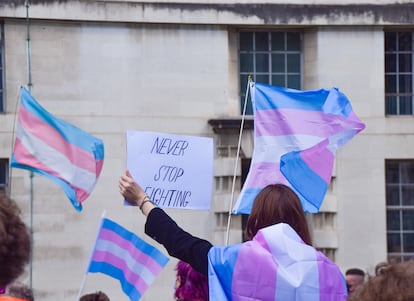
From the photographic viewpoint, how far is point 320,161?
1011 cm

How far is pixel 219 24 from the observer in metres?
17.5

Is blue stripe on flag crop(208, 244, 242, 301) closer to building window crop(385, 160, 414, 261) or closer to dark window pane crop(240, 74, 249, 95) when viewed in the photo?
dark window pane crop(240, 74, 249, 95)

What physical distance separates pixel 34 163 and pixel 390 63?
672 cm

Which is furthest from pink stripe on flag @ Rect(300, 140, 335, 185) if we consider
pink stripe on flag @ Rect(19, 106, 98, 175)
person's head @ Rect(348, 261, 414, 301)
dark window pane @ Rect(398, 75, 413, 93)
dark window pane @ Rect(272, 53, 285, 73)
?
dark window pane @ Rect(398, 75, 413, 93)

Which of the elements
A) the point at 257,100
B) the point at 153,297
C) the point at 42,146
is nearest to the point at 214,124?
the point at 153,297

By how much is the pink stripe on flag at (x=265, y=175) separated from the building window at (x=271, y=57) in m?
7.72

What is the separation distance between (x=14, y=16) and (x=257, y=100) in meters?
6.87

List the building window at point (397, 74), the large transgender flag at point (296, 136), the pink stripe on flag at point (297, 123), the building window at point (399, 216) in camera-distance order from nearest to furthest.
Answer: the large transgender flag at point (296, 136)
the pink stripe on flag at point (297, 123)
the building window at point (399, 216)
the building window at point (397, 74)

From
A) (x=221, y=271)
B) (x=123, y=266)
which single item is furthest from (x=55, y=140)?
(x=221, y=271)

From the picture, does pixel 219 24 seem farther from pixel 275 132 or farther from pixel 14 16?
pixel 275 132

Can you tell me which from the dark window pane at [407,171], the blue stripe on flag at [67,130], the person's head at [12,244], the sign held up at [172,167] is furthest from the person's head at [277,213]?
the dark window pane at [407,171]

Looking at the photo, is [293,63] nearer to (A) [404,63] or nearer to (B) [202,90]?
(B) [202,90]

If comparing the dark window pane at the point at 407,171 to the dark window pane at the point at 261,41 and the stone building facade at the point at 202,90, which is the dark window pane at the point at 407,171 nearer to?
the stone building facade at the point at 202,90

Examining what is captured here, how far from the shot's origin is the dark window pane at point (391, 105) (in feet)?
59.5
